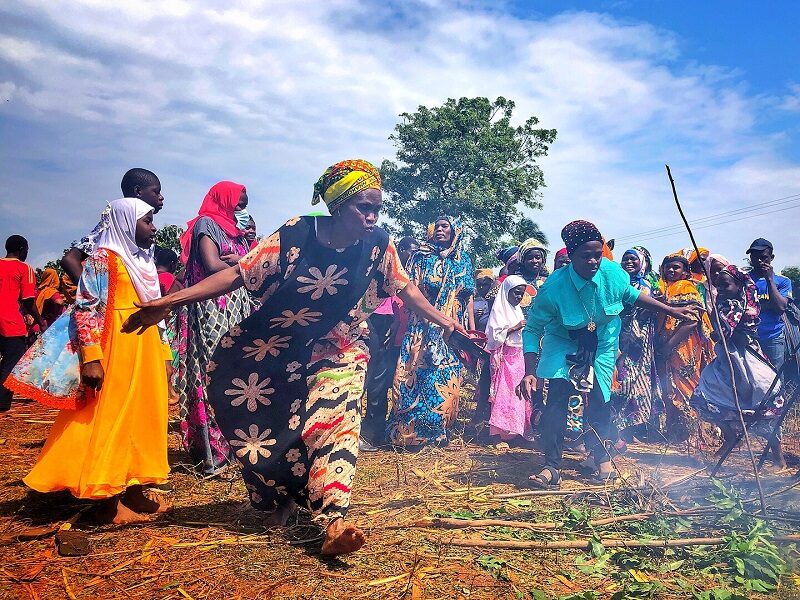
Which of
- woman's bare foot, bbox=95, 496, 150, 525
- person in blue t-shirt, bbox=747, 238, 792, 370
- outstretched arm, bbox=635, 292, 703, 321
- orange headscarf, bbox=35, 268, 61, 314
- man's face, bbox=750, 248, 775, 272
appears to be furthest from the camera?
orange headscarf, bbox=35, 268, 61, 314

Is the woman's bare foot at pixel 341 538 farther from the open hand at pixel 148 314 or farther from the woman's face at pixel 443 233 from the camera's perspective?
the woman's face at pixel 443 233

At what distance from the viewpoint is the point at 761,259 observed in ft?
21.9

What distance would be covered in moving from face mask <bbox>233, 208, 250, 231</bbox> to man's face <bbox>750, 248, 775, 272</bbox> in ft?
17.6

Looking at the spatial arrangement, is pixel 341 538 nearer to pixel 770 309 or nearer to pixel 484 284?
pixel 770 309

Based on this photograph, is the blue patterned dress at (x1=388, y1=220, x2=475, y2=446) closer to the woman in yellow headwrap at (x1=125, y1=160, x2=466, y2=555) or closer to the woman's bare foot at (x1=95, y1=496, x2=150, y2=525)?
the woman in yellow headwrap at (x1=125, y1=160, x2=466, y2=555)

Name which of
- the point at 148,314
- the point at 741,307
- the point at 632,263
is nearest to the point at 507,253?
the point at 632,263

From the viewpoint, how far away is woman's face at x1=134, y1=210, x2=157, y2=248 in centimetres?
402

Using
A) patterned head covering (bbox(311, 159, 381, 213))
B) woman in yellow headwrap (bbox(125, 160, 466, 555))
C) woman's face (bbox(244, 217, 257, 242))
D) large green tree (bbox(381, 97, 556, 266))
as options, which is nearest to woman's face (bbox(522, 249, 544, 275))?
woman's face (bbox(244, 217, 257, 242))

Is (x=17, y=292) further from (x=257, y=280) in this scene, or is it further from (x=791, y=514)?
(x=791, y=514)

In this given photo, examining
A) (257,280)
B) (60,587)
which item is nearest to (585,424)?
(257,280)

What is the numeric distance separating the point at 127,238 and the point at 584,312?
354 cm

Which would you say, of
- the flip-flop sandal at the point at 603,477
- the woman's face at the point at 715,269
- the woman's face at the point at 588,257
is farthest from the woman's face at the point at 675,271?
the flip-flop sandal at the point at 603,477

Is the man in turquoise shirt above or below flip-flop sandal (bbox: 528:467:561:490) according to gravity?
above

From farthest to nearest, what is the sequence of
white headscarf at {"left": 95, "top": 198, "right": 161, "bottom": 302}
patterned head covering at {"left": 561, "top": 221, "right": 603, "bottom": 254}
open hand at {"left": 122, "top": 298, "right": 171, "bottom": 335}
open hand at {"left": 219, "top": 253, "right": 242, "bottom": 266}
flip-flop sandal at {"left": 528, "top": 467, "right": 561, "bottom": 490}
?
patterned head covering at {"left": 561, "top": 221, "right": 603, "bottom": 254} < open hand at {"left": 219, "top": 253, "right": 242, "bottom": 266} < flip-flop sandal at {"left": 528, "top": 467, "right": 561, "bottom": 490} < white headscarf at {"left": 95, "top": 198, "right": 161, "bottom": 302} < open hand at {"left": 122, "top": 298, "right": 171, "bottom": 335}
